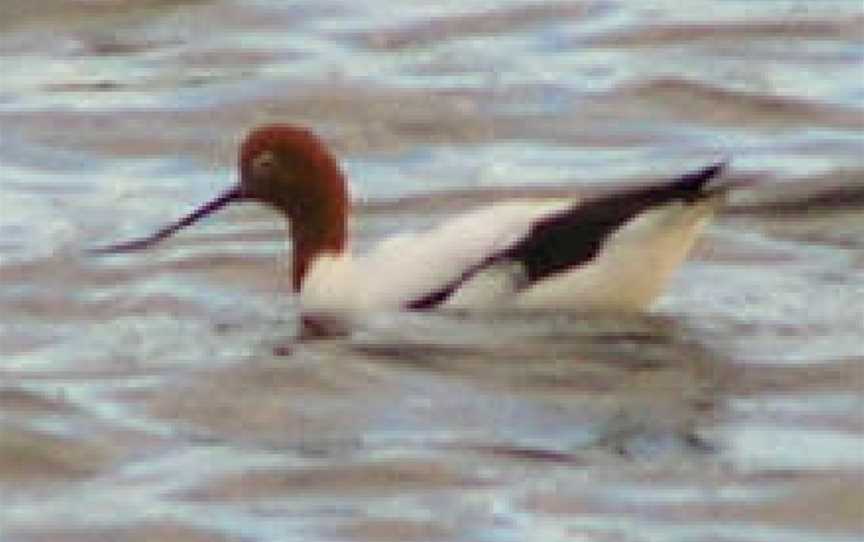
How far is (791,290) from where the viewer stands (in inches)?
453

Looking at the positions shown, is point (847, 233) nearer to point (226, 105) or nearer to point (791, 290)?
point (791, 290)

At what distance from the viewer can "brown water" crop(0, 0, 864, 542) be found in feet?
31.6

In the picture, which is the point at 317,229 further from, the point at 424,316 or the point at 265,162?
the point at 424,316

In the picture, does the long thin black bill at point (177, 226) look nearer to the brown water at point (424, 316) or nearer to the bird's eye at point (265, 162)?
the brown water at point (424, 316)

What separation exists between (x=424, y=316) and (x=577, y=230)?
0.47 m

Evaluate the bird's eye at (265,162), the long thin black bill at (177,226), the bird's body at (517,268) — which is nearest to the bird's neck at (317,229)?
the bird's eye at (265,162)

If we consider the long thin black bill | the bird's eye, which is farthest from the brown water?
the bird's eye

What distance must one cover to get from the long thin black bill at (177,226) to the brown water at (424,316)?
6 cm

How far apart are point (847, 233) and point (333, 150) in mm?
1967

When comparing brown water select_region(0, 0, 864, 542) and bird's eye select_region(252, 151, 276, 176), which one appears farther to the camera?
bird's eye select_region(252, 151, 276, 176)

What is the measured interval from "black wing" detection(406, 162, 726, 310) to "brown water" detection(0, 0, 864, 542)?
0.61 ft

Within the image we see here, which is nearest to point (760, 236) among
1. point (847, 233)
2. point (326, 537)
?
point (847, 233)

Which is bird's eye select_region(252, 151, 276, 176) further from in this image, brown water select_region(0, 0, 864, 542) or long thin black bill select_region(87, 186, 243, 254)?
brown water select_region(0, 0, 864, 542)

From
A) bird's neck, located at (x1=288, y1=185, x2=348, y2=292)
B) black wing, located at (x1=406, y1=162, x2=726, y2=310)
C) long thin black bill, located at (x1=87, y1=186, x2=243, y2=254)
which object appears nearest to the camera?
black wing, located at (x1=406, y1=162, x2=726, y2=310)
